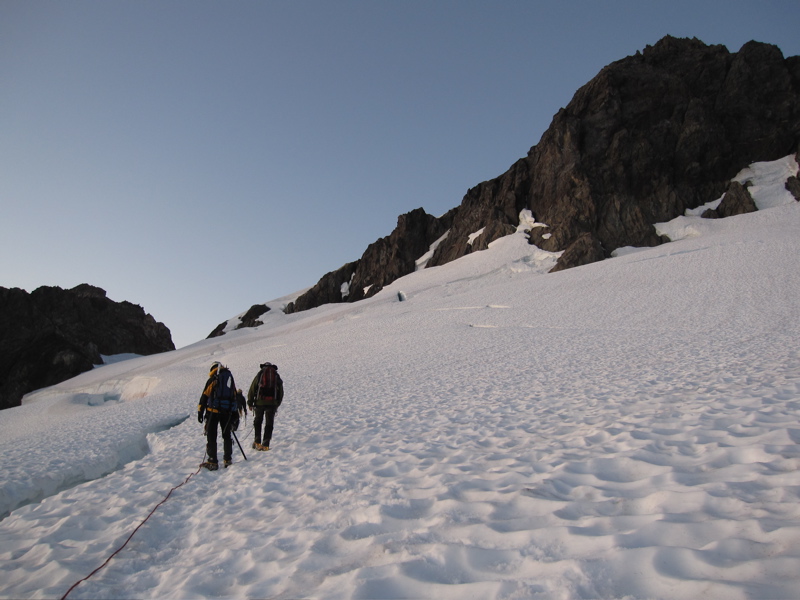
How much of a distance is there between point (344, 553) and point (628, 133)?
69.4 metres

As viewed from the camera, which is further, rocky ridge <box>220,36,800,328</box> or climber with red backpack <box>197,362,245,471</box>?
rocky ridge <box>220,36,800,328</box>

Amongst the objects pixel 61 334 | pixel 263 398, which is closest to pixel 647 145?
pixel 263 398

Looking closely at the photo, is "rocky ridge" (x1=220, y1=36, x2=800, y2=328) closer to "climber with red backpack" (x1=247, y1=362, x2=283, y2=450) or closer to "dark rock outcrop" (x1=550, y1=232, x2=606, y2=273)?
"dark rock outcrop" (x1=550, y1=232, x2=606, y2=273)

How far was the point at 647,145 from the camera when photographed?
194ft

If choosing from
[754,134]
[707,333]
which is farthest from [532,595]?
[754,134]

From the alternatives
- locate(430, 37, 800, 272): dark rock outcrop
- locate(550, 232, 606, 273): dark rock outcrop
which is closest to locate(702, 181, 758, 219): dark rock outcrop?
locate(430, 37, 800, 272): dark rock outcrop

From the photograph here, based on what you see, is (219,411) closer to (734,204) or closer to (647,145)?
(734,204)

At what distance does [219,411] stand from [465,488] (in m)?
5.01

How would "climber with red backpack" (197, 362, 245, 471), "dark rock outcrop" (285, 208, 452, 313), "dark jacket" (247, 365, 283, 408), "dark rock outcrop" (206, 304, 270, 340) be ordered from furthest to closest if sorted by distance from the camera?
"dark rock outcrop" (206, 304, 270, 340) < "dark rock outcrop" (285, 208, 452, 313) < "dark jacket" (247, 365, 283, 408) < "climber with red backpack" (197, 362, 245, 471)

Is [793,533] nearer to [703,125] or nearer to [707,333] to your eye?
[707,333]

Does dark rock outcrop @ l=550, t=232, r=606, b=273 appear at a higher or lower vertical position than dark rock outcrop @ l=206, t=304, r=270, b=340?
lower

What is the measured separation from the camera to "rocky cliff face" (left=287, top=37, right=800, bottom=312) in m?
56.1

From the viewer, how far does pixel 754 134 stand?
198 ft

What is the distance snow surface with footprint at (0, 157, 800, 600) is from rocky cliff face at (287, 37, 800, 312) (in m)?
43.5
